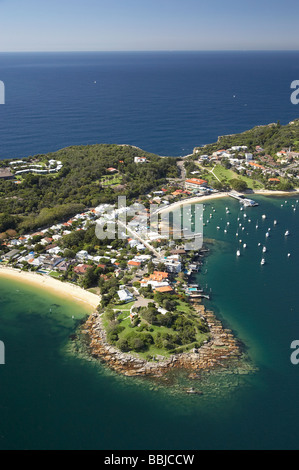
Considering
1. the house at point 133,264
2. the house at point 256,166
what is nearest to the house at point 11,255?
the house at point 133,264

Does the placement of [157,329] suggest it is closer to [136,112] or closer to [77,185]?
[77,185]

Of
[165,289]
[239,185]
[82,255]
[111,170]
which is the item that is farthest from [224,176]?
[165,289]

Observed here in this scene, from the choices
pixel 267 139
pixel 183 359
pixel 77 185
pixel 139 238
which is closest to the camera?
pixel 183 359

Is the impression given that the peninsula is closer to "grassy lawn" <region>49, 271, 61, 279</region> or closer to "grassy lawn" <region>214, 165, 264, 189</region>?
"grassy lawn" <region>49, 271, 61, 279</region>

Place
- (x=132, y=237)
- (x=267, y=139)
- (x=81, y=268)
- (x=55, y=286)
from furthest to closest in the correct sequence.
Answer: (x=267, y=139) → (x=132, y=237) → (x=81, y=268) → (x=55, y=286)

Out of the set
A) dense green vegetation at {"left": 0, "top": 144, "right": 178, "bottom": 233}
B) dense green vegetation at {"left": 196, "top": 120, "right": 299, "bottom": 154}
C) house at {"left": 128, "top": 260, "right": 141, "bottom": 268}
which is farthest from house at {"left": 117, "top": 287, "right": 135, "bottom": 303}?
dense green vegetation at {"left": 196, "top": 120, "right": 299, "bottom": 154}

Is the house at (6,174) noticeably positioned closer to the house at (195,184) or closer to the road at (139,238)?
the road at (139,238)
